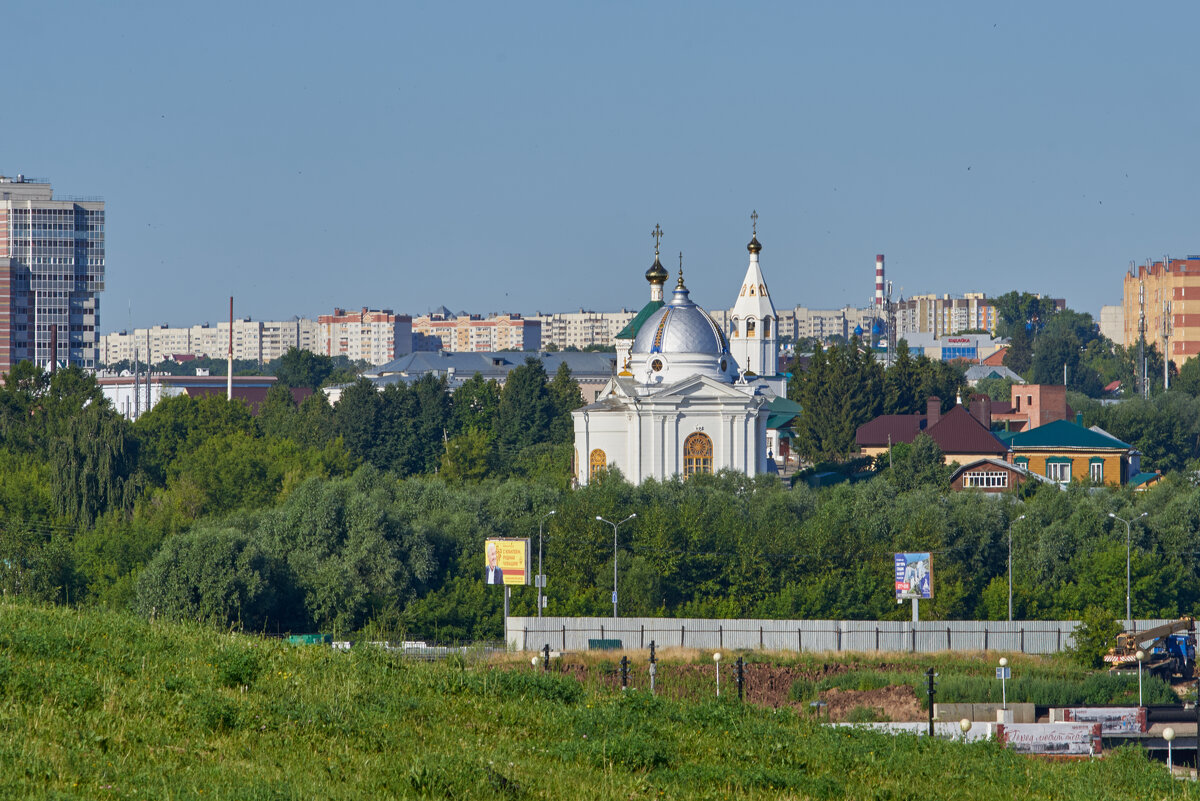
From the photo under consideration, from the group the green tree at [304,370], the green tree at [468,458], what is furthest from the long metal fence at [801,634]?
the green tree at [304,370]

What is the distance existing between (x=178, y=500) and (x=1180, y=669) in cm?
3626

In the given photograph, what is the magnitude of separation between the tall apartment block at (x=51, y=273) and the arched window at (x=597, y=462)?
6952cm

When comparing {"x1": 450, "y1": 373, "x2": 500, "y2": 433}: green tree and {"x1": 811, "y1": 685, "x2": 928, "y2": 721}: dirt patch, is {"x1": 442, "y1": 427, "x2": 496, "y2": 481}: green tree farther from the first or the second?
{"x1": 811, "y1": 685, "x2": 928, "y2": 721}: dirt patch

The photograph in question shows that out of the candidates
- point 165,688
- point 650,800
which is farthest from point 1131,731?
point 165,688

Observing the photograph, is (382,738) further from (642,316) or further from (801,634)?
(642,316)

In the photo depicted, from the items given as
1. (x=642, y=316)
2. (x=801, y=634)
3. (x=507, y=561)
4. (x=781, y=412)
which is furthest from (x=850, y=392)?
(x=801, y=634)

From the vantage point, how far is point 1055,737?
28.1 meters

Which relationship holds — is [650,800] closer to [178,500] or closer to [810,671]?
[810,671]

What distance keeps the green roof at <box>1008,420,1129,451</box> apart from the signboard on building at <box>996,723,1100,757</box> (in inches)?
1753

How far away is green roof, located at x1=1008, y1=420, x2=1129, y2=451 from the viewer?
71875 mm

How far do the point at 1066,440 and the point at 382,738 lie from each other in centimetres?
6075

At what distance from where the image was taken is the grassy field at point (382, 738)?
14.1 meters

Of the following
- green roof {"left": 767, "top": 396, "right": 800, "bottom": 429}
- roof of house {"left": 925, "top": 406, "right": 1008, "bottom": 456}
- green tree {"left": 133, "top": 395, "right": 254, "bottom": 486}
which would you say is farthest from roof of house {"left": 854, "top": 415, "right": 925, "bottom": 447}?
green tree {"left": 133, "top": 395, "right": 254, "bottom": 486}

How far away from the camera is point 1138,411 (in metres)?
90.1
